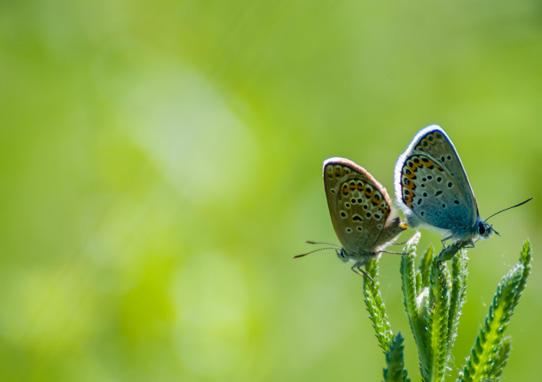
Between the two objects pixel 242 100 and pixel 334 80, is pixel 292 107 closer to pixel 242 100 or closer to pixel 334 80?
pixel 334 80

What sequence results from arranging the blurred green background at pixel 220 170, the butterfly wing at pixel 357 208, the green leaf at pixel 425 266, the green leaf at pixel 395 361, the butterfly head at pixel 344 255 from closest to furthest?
the green leaf at pixel 395 361, the green leaf at pixel 425 266, the butterfly wing at pixel 357 208, the butterfly head at pixel 344 255, the blurred green background at pixel 220 170

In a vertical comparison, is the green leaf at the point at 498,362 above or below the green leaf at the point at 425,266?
below

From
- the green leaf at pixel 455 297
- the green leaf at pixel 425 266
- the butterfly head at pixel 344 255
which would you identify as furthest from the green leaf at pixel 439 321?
the butterfly head at pixel 344 255

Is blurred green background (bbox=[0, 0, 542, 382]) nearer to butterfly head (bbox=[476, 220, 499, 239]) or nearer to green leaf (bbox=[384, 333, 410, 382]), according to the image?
butterfly head (bbox=[476, 220, 499, 239])

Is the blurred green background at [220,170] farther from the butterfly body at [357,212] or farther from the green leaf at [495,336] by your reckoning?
the green leaf at [495,336]

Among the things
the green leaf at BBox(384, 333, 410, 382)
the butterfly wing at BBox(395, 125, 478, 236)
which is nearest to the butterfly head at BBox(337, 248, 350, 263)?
the butterfly wing at BBox(395, 125, 478, 236)

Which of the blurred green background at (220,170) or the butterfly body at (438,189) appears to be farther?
the blurred green background at (220,170)

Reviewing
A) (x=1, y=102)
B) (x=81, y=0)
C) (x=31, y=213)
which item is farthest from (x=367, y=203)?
(x=81, y=0)
